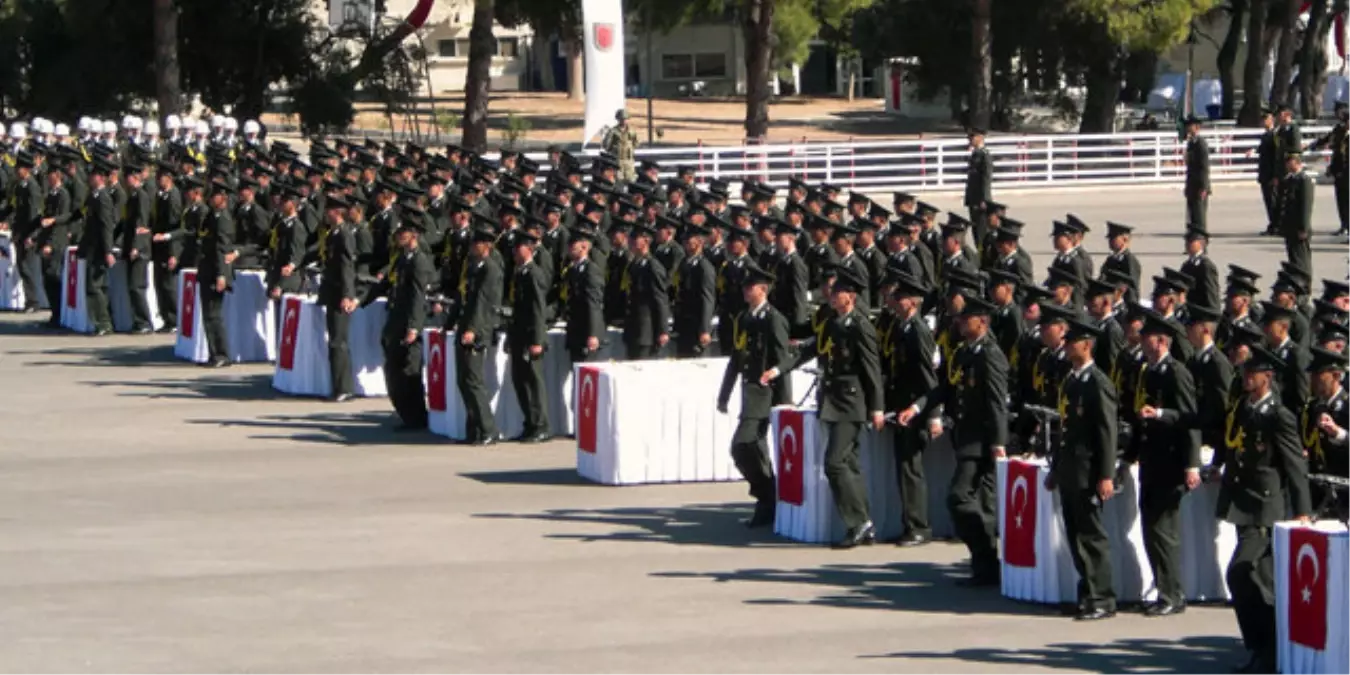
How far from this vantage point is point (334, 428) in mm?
20625

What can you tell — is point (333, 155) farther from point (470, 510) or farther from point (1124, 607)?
point (1124, 607)

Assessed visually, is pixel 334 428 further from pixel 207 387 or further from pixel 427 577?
pixel 427 577

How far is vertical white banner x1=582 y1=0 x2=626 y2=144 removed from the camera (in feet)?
126

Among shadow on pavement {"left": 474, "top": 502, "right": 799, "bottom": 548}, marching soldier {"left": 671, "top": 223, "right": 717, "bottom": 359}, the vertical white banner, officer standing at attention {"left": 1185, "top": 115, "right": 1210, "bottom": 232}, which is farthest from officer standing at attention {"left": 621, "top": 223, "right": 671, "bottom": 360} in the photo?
the vertical white banner

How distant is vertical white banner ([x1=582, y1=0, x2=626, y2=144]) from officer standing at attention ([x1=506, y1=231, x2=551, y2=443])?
19529 millimetres

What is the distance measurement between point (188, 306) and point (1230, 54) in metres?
45.5

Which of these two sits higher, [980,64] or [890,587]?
[980,64]

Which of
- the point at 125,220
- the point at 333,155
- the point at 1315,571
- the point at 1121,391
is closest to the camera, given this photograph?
the point at 1315,571

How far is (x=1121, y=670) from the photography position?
11320 millimetres

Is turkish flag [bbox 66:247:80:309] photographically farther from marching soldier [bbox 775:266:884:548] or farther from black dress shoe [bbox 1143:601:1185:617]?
black dress shoe [bbox 1143:601:1185:617]

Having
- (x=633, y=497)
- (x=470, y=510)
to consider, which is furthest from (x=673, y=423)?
(x=470, y=510)

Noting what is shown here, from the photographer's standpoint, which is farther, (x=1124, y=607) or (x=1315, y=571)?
(x=1124, y=607)

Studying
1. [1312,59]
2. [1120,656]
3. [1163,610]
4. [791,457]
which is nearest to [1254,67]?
[1312,59]

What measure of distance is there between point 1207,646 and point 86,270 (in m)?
18.4
